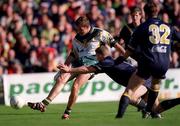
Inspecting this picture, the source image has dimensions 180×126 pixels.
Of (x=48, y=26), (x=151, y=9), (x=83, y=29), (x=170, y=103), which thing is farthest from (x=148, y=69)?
(x=48, y=26)

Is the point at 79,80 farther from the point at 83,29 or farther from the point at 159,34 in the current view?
the point at 159,34

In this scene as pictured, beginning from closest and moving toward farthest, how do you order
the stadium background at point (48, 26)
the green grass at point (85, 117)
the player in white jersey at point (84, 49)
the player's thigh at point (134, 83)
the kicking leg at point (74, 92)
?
the green grass at point (85, 117) → the player's thigh at point (134, 83) → the kicking leg at point (74, 92) → the player in white jersey at point (84, 49) → the stadium background at point (48, 26)

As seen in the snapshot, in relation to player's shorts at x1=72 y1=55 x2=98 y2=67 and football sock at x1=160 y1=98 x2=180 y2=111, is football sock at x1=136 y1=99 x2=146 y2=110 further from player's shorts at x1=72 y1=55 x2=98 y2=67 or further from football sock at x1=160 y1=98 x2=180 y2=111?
player's shorts at x1=72 y1=55 x2=98 y2=67

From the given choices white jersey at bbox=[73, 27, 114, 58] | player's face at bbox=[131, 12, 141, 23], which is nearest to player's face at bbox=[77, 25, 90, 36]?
white jersey at bbox=[73, 27, 114, 58]

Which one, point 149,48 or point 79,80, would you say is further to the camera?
point 79,80

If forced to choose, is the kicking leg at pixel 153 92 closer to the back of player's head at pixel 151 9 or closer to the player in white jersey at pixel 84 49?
the back of player's head at pixel 151 9

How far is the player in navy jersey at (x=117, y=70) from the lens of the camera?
43.2ft

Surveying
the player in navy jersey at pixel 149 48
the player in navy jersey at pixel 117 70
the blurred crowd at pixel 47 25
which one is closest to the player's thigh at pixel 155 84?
the player in navy jersey at pixel 117 70

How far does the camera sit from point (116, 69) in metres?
14.0

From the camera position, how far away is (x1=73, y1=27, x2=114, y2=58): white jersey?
594 inches

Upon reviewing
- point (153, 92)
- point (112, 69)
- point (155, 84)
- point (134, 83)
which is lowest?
point (153, 92)

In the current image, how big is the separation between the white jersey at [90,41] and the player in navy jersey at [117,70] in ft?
3.27

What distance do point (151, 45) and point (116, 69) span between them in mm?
1057

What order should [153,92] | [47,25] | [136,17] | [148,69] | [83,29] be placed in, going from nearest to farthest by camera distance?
[148,69], [153,92], [83,29], [136,17], [47,25]
